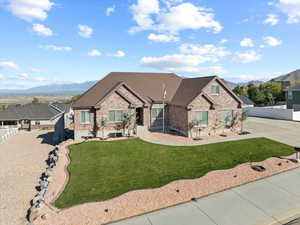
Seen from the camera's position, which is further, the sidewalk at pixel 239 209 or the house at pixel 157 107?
the house at pixel 157 107

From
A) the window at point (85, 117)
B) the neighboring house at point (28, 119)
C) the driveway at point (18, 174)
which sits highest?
the window at point (85, 117)

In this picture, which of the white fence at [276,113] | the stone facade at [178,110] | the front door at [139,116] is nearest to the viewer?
the stone facade at [178,110]

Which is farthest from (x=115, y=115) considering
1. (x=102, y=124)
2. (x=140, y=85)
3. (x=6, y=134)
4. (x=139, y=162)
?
(x=6, y=134)

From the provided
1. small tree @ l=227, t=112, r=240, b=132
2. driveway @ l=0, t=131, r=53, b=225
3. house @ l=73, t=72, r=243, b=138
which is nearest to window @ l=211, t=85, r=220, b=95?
house @ l=73, t=72, r=243, b=138

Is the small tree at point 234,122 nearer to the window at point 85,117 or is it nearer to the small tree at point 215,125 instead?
the small tree at point 215,125

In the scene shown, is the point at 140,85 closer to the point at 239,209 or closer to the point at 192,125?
the point at 192,125

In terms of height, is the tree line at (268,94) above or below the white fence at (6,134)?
above

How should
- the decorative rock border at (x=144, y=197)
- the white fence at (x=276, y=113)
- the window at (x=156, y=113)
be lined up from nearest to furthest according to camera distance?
the decorative rock border at (x=144, y=197), the window at (x=156, y=113), the white fence at (x=276, y=113)

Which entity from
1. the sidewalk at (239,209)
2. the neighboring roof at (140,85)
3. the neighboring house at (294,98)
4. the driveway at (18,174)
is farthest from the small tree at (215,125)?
the neighboring house at (294,98)
